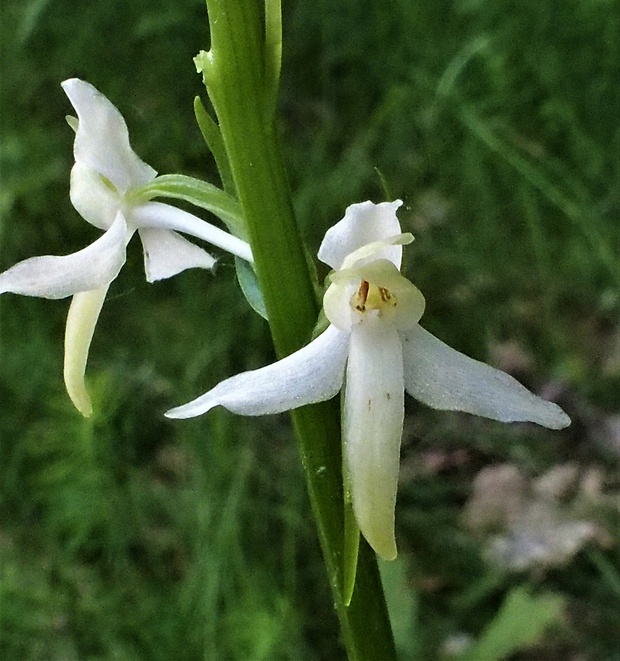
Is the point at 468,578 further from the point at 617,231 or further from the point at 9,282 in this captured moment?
the point at 9,282

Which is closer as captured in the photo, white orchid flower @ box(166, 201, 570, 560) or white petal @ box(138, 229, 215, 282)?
white orchid flower @ box(166, 201, 570, 560)

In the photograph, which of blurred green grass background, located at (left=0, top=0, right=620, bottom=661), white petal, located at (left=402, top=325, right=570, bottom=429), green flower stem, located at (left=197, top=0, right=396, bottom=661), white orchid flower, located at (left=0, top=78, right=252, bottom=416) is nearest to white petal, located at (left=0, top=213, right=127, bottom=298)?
white orchid flower, located at (left=0, top=78, right=252, bottom=416)

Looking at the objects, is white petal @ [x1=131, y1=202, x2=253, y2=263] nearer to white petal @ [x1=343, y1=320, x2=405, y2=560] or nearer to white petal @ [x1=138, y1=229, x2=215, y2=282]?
white petal @ [x1=138, y1=229, x2=215, y2=282]

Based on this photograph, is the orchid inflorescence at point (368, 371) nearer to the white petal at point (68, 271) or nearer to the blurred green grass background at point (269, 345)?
the white petal at point (68, 271)

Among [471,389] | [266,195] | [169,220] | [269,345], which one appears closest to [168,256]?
[169,220]

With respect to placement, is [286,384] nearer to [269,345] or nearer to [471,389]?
[471,389]

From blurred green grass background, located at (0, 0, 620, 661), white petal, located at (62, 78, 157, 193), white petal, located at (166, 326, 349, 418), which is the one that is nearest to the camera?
white petal, located at (166, 326, 349, 418)

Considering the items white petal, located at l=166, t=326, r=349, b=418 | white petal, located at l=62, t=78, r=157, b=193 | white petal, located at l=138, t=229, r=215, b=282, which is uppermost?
white petal, located at l=62, t=78, r=157, b=193

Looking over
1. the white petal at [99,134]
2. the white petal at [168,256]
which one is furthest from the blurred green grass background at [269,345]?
the white petal at [99,134]
